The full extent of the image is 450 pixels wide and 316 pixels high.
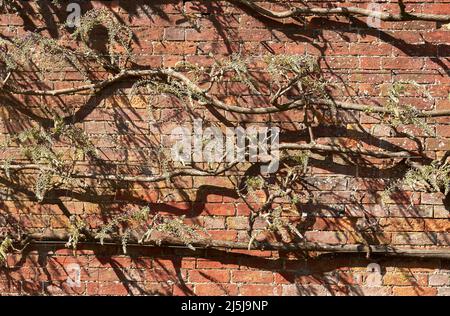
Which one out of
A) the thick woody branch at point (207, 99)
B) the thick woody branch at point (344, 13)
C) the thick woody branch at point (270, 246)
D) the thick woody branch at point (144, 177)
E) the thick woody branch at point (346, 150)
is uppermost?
the thick woody branch at point (344, 13)

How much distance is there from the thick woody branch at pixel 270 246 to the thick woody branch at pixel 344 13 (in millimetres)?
1250

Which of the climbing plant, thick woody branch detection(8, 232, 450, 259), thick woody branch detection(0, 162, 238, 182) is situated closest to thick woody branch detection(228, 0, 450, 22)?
the climbing plant

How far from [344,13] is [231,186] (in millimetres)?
1139

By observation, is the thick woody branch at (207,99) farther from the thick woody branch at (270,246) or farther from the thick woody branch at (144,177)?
the thick woody branch at (270,246)

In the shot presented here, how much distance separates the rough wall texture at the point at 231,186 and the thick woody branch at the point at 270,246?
5cm

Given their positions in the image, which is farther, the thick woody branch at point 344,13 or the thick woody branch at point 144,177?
the thick woody branch at point 144,177

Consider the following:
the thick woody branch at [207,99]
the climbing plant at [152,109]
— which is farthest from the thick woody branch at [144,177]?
the thick woody branch at [207,99]

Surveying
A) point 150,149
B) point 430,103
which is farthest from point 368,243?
point 150,149

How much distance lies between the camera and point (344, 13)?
303cm

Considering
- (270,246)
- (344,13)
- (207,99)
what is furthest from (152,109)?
(344,13)

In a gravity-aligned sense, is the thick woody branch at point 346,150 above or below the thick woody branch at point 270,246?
above

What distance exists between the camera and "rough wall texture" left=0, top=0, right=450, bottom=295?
307 centimetres

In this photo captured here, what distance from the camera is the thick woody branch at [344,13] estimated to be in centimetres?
296

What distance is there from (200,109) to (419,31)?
4.21ft
